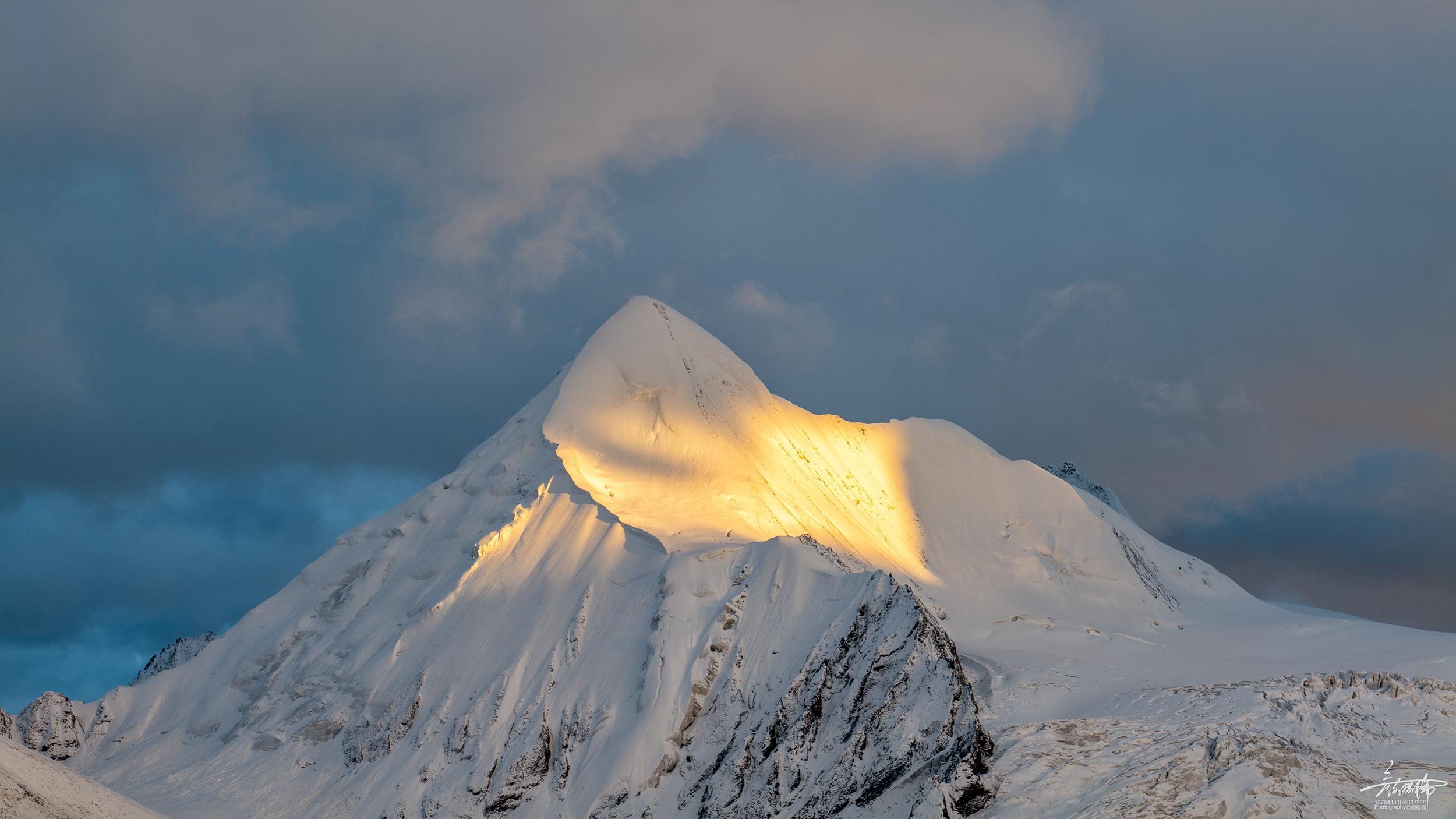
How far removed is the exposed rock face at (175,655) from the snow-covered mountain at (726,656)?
26.7 m

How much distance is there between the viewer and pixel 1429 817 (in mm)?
62469

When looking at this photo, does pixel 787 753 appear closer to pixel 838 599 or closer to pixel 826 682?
pixel 826 682

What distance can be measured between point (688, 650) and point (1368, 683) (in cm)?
4815

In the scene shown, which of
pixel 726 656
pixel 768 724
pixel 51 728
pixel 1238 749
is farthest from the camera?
pixel 51 728

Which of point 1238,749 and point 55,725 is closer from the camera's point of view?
point 1238,749

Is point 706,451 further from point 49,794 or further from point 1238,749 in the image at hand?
point 49,794

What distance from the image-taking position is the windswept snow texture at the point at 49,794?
70875 mm

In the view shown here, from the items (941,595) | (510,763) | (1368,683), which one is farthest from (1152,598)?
(510,763)

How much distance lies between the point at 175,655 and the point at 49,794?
226 ft

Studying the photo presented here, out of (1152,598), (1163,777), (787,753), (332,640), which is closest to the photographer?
(1163,777)

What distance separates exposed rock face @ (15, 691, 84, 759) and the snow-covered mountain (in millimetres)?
400

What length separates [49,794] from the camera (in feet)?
243

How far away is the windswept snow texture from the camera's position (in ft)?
233

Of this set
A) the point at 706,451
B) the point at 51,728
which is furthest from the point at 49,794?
the point at 706,451
